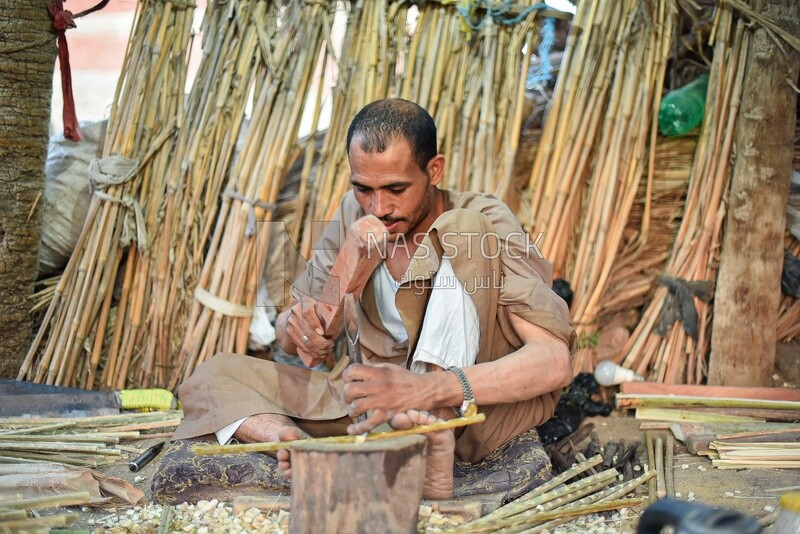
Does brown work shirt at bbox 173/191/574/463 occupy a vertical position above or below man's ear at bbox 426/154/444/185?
below

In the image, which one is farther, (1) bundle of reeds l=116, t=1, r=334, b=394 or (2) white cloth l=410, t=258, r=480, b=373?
(1) bundle of reeds l=116, t=1, r=334, b=394

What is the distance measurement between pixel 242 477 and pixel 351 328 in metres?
0.58

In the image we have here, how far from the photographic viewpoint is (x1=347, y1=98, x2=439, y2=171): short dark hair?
108 inches

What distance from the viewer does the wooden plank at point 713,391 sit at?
341cm

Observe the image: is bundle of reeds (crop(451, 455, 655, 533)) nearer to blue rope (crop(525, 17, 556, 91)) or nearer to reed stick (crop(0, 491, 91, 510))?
reed stick (crop(0, 491, 91, 510))

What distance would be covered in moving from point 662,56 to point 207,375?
2231 millimetres

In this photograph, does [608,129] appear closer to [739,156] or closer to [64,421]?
[739,156]

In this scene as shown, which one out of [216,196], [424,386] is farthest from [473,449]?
[216,196]

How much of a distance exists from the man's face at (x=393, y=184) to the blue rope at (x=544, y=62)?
4.91 ft

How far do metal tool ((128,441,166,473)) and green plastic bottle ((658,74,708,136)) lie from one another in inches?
94.4

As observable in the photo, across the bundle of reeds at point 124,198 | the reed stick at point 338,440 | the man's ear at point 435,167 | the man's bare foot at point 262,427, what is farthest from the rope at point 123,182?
the reed stick at point 338,440

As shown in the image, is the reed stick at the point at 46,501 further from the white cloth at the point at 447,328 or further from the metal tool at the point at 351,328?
the white cloth at the point at 447,328

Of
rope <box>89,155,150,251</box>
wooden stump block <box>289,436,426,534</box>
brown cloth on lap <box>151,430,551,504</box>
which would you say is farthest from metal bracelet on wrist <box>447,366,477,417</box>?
rope <box>89,155,150,251</box>

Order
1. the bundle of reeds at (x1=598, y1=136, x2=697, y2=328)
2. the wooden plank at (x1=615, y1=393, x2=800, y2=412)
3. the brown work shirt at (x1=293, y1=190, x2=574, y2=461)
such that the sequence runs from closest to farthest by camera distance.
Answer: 1. the brown work shirt at (x1=293, y1=190, x2=574, y2=461)
2. the wooden plank at (x1=615, y1=393, x2=800, y2=412)
3. the bundle of reeds at (x1=598, y1=136, x2=697, y2=328)
